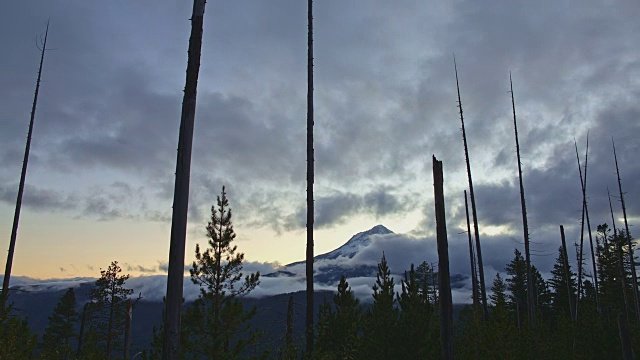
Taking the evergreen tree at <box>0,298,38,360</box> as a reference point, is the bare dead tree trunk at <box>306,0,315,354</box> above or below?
above

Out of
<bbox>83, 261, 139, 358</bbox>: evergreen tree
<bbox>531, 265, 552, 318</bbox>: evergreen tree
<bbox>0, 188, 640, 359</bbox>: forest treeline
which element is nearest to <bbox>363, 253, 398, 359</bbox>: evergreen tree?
<bbox>0, 188, 640, 359</bbox>: forest treeline

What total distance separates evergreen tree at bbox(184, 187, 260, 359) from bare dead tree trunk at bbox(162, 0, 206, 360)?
21.5ft

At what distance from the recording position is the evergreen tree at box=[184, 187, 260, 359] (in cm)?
1416

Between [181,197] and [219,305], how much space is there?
8.98 meters

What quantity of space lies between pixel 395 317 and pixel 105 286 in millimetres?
36984

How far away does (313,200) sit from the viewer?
1596cm

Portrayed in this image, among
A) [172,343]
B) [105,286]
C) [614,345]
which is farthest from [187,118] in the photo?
[105,286]

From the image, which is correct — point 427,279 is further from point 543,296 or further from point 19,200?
point 19,200

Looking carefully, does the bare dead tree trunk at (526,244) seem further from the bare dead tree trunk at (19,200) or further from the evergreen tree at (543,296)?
the evergreen tree at (543,296)

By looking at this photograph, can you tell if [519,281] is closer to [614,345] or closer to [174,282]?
[614,345]

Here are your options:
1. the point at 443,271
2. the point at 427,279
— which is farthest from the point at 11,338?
the point at 427,279

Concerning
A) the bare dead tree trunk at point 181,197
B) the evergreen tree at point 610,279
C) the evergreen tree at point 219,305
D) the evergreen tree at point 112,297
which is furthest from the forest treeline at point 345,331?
the evergreen tree at point 610,279

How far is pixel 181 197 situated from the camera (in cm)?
743

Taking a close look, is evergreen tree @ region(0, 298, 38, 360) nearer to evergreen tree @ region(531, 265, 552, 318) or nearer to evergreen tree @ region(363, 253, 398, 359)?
evergreen tree @ region(363, 253, 398, 359)
